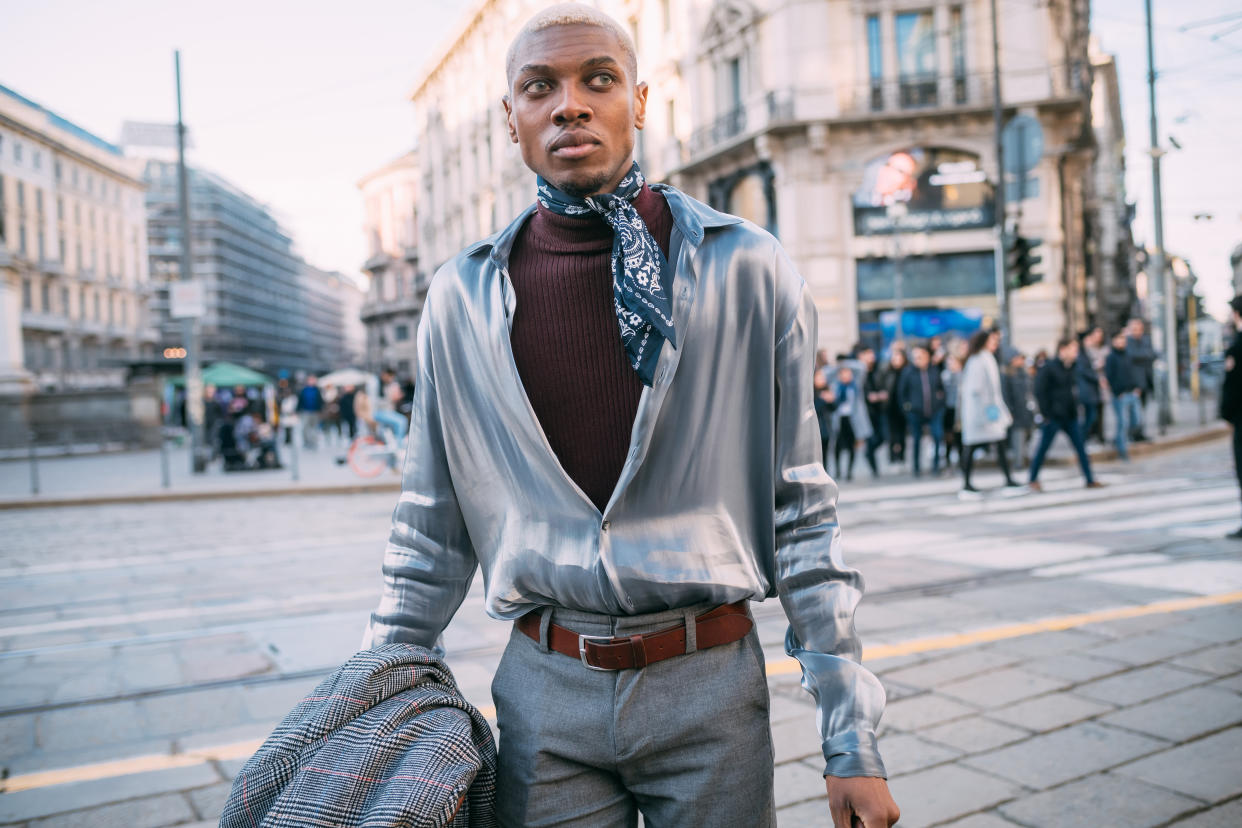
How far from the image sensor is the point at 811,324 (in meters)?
1.60

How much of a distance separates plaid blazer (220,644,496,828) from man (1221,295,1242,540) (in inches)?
279

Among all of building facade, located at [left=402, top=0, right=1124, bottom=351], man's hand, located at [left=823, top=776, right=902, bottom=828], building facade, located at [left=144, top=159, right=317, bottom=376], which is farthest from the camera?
building facade, located at [left=144, top=159, right=317, bottom=376]

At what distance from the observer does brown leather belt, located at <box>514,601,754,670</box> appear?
4.91 feet

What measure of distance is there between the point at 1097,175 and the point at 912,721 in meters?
56.3

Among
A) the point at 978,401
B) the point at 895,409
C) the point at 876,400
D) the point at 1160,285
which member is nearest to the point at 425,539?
the point at 978,401

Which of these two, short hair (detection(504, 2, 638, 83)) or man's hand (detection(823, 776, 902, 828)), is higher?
short hair (detection(504, 2, 638, 83))

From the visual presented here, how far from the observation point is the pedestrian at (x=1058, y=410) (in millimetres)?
10695

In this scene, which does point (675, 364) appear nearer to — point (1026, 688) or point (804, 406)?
point (804, 406)

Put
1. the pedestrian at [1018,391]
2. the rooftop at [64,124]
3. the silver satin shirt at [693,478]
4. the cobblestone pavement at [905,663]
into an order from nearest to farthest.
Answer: the silver satin shirt at [693,478] < the cobblestone pavement at [905,663] < the pedestrian at [1018,391] < the rooftop at [64,124]

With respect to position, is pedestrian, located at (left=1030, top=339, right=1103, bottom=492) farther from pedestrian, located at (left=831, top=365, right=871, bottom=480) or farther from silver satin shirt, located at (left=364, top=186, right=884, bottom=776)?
silver satin shirt, located at (left=364, top=186, right=884, bottom=776)

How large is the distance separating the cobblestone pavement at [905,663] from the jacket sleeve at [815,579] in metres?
1.73

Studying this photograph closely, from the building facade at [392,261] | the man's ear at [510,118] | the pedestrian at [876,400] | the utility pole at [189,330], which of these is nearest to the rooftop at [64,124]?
the building facade at [392,261]

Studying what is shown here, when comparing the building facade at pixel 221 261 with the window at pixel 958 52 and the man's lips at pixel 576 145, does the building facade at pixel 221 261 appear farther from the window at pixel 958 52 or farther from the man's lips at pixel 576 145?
the man's lips at pixel 576 145

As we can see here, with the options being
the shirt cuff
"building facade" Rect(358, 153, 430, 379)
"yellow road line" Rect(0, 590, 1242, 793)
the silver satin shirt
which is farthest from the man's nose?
"building facade" Rect(358, 153, 430, 379)
